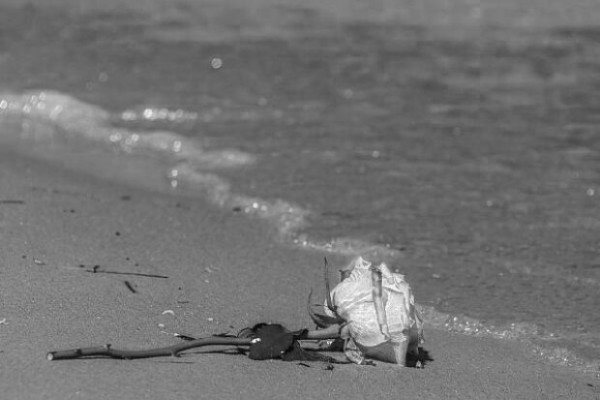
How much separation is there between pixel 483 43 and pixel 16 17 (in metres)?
4.49

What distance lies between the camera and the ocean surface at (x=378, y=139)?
13.1 feet

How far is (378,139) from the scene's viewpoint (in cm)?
590

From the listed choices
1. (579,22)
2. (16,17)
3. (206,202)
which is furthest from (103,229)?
(579,22)

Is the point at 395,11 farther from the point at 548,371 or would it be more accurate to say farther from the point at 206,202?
the point at 548,371

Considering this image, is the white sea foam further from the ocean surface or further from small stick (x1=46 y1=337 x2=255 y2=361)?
small stick (x1=46 y1=337 x2=255 y2=361)

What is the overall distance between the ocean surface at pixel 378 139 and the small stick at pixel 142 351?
93 centimetres

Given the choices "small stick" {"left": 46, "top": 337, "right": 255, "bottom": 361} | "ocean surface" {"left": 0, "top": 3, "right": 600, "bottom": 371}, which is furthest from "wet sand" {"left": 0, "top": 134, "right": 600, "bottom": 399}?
"ocean surface" {"left": 0, "top": 3, "right": 600, "bottom": 371}

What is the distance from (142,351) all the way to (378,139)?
3.35 metres

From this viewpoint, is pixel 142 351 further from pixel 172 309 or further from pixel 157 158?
pixel 157 158

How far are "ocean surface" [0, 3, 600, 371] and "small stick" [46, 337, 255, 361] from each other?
0.93m

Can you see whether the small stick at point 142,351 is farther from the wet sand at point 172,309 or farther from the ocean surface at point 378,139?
the ocean surface at point 378,139

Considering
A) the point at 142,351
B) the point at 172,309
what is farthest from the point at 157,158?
the point at 142,351

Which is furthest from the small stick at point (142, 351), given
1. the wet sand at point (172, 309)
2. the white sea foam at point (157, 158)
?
the white sea foam at point (157, 158)

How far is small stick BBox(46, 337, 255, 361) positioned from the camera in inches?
105
